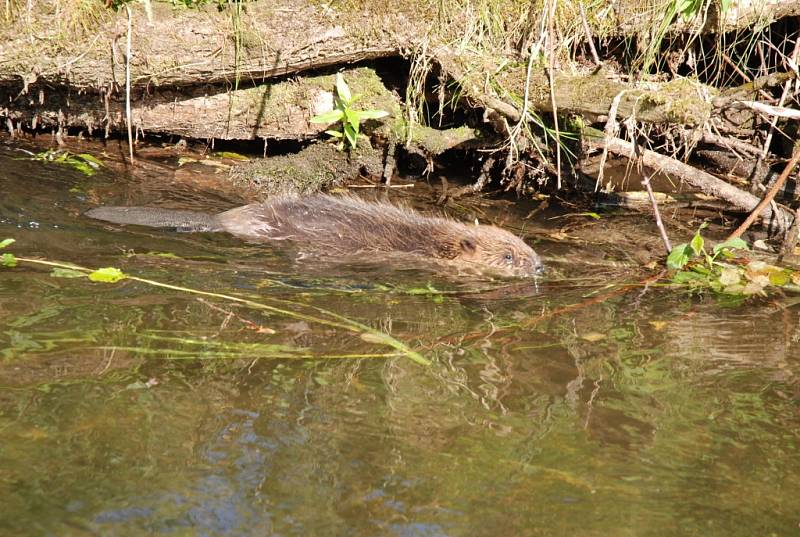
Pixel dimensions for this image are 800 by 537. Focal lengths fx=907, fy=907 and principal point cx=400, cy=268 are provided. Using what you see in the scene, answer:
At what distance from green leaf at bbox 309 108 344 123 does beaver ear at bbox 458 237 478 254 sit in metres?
1.46

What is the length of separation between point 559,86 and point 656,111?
0.64 m

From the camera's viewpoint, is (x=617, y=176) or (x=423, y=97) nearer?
(x=423, y=97)

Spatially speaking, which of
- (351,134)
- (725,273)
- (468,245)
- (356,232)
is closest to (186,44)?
(351,134)

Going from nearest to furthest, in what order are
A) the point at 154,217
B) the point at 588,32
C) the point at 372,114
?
1. the point at 154,217
2. the point at 588,32
3. the point at 372,114

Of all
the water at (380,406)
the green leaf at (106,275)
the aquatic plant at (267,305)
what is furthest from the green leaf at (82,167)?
the green leaf at (106,275)

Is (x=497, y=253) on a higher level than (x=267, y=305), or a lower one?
lower

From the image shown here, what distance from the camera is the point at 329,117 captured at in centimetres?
613

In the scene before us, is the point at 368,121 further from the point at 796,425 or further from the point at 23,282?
the point at 796,425

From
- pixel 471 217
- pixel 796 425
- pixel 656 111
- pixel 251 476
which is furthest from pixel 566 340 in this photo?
pixel 471 217

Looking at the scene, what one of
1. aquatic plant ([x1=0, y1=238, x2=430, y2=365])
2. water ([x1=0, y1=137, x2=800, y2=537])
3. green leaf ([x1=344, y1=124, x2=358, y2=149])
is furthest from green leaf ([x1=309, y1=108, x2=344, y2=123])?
aquatic plant ([x1=0, y1=238, x2=430, y2=365])

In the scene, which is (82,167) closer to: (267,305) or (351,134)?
(351,134)

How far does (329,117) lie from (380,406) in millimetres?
3519

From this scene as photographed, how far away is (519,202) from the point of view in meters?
6.38

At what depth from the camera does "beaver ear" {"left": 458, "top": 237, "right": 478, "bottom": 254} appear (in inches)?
206
